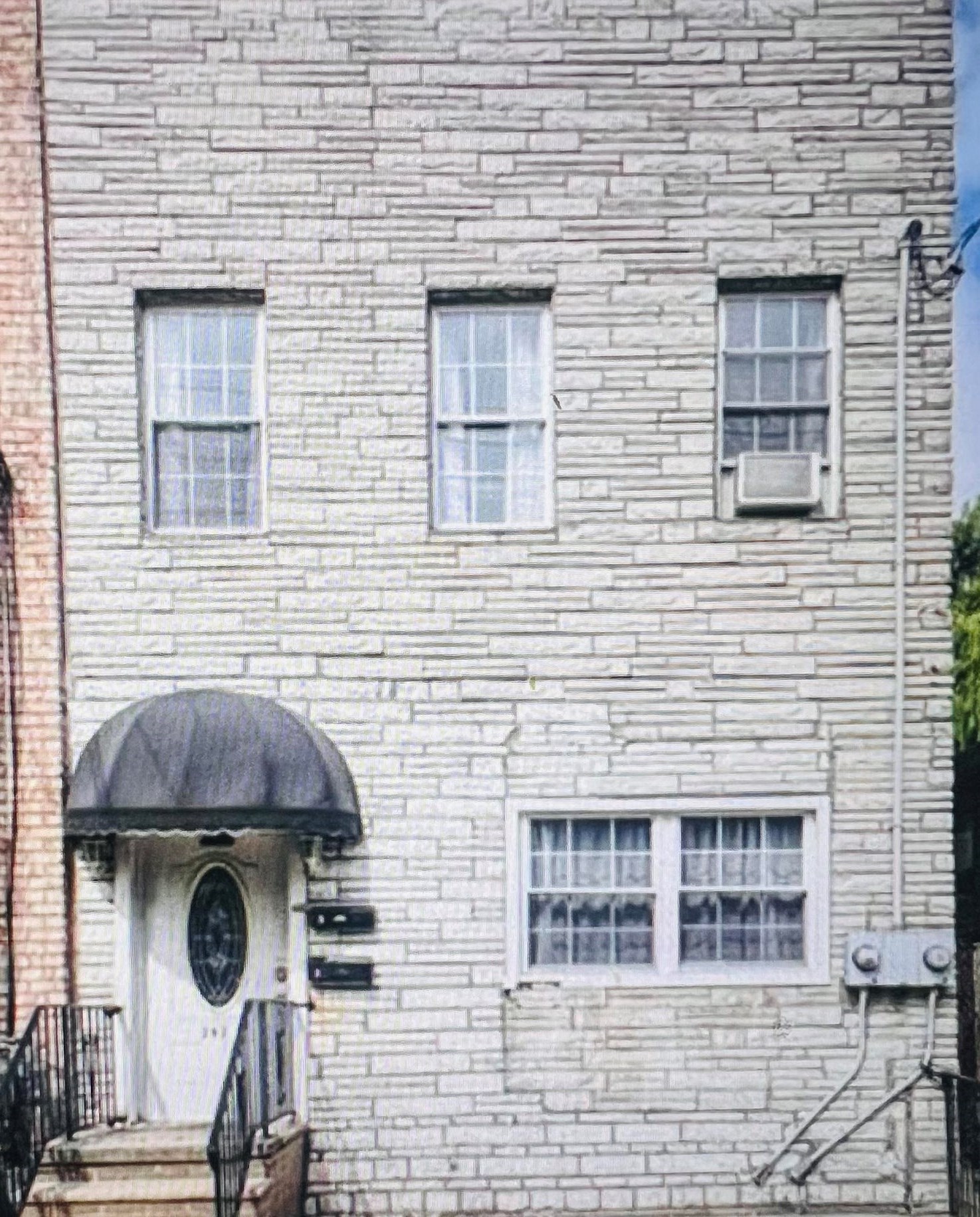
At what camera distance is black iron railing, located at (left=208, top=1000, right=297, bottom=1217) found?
23.8ft

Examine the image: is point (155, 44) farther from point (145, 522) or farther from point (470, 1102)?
point (470, 1102)

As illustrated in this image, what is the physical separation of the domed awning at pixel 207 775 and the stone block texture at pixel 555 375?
371 millimetres

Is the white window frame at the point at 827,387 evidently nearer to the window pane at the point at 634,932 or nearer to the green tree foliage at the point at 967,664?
the window pane at the point at 634,932

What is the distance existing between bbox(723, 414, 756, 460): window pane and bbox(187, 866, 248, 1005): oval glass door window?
4289 mm

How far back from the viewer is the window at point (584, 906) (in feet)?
28.9

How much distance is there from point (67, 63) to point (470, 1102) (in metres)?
7.06

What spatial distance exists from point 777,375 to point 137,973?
5.64 metres

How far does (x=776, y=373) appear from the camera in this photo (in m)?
9.03

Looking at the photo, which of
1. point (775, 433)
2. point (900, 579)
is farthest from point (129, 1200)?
point (775, 433)

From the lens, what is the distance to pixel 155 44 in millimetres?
8852

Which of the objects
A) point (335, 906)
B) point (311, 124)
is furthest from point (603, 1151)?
point (311, 124)

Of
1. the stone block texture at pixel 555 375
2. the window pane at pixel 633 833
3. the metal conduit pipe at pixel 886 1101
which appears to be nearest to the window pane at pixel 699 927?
the window pane at pixel 633 833

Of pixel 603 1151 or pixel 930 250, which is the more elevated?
pixel 930 250

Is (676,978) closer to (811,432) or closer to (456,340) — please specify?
(811,432)
